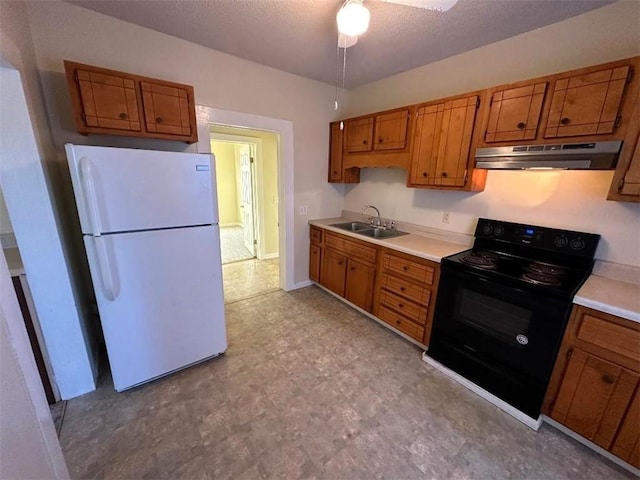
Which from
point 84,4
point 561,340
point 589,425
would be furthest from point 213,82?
point 589,425

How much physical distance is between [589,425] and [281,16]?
3174 millimetres

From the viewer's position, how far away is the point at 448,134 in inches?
83.6

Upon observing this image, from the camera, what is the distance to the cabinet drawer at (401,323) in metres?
2.29

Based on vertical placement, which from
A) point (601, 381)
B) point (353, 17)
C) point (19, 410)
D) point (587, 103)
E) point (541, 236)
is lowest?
point (601, 381)

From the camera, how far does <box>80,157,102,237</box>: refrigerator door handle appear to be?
1.41 meters

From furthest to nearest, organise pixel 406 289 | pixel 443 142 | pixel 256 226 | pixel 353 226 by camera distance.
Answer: pixel 256 226 < pixel 353 226 < pixel 406 289 < pixel 443 142

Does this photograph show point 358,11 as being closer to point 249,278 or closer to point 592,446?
point 592,446

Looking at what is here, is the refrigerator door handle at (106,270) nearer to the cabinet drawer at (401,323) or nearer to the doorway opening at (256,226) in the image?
the doorway opening at (256,226)

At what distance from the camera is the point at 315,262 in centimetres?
341

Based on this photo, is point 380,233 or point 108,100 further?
point 380,233

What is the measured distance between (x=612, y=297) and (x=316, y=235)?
253cm

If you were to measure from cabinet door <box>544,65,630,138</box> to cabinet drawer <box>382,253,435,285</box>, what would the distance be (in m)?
1.19

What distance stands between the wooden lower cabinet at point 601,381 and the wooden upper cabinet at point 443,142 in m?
1.24

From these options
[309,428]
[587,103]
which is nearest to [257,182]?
[309,428]
